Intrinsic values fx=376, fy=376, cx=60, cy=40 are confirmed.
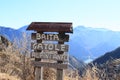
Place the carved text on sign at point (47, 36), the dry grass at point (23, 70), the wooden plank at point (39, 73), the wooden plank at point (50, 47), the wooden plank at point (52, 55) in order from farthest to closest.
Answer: the dry grass at point (23, 70) < the wooden plank at point (39, 73) < the carved text on sign at point (47, 36) < the wooden plank at point (50, 47) < the wooden plank at point (52, 55)

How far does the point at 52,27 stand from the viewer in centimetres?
1467

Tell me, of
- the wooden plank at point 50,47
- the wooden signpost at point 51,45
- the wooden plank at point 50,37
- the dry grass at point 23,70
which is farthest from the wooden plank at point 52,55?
the dry grass at point 23,70

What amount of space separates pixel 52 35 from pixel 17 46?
6.19 m

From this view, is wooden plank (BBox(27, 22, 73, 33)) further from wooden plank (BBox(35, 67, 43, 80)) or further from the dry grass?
the dry grass

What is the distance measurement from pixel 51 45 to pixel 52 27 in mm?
Result: 714

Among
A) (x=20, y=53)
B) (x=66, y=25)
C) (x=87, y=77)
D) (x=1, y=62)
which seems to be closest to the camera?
(x=66, y=25)

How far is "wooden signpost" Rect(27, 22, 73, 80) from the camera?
46.9ft

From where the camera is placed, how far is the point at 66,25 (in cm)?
1443

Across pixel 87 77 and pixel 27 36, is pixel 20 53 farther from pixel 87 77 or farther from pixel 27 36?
pixel 87 77

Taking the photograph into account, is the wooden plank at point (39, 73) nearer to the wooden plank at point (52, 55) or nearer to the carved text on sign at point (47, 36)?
the wooden plank at point (52, 55)

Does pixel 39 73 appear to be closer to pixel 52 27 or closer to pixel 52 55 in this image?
pixel 52 55

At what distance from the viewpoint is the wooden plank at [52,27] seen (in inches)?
564

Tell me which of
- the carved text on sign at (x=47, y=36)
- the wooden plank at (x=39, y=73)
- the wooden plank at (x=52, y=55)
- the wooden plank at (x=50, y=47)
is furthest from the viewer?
the wooden plank at (x=39, y=73)

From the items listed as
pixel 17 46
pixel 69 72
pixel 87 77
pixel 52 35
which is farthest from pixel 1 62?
pixel 52 35
